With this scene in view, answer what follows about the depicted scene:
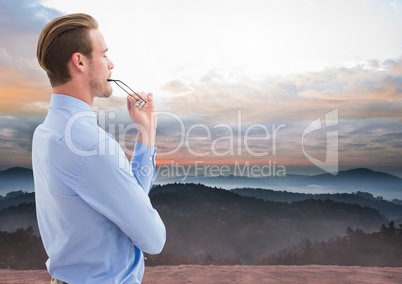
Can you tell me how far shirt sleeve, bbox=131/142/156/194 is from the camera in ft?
4.34

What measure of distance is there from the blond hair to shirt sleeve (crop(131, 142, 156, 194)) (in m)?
0.30

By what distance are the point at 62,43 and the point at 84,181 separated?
369 millimetres

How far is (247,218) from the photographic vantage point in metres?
7.42

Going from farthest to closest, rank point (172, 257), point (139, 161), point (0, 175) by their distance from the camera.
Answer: point (0, 175), point (172, 257), point (139, 161)

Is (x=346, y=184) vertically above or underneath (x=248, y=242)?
above

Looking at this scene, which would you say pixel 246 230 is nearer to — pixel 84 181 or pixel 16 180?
pixel 16 180

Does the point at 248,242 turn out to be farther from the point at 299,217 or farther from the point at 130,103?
the point at 130,103

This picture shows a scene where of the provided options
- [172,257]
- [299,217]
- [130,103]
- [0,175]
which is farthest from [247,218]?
[130,103]

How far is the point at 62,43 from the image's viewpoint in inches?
48.1

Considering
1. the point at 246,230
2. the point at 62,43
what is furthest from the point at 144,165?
the point at 246,230

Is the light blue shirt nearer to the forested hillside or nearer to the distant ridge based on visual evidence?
the forested hillside

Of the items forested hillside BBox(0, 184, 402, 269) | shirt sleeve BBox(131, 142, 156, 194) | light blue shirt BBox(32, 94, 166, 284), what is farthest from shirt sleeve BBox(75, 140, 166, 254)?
forested hillside BBox(0, 184, 402, 269)

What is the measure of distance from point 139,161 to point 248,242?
6036mm

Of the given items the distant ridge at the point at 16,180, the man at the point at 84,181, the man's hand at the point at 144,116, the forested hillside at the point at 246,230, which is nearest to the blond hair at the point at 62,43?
the man at the point at 84,181
